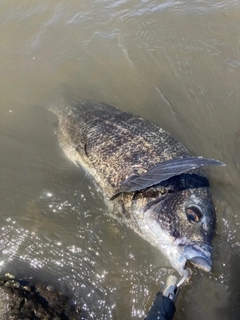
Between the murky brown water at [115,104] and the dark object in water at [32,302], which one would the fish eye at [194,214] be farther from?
the dark object in water at [32,302]

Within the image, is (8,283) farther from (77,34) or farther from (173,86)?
(77,34)

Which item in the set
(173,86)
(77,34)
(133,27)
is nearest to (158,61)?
(173,86)

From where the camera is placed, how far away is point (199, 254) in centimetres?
373

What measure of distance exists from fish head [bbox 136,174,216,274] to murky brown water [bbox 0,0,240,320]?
1.10ft

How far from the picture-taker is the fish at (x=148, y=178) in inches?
155

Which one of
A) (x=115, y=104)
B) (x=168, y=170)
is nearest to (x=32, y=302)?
(x=168, y=170)

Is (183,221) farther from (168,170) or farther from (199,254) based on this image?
(168,170)

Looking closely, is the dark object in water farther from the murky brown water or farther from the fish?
the fish

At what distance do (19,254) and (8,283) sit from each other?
23.9 inches

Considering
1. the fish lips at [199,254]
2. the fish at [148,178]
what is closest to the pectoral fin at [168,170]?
the fish at [148,178]

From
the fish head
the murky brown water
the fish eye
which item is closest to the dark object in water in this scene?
the murky brown water

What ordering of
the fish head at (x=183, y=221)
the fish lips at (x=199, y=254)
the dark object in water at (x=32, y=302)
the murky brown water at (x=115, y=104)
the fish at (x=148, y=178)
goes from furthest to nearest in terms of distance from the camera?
the murky brown water at (x=115, y=104)
the fish at (x=148, y=178)
the fish head at (x=183, y=221)
the fish lips at (x=199, y=254)
the dark object in water at (x=32, y=302)

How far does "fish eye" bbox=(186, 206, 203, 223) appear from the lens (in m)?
4.10

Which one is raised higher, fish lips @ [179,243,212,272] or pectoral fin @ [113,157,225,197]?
pectoral fin @ [113,157,225,197]
